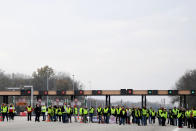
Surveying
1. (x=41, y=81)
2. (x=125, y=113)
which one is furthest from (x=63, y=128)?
(x=41, y=81)

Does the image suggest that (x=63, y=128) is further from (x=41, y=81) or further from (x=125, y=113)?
(x=41, y=81)

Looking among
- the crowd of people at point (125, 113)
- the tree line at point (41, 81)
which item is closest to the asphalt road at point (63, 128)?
the crowd of people at point (125, 113)

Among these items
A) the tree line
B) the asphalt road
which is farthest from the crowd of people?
the tree line

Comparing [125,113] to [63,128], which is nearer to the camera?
[63,128]

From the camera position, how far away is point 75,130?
22328mm

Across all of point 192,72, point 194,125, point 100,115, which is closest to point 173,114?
point 194,125

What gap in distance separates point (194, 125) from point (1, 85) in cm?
8598

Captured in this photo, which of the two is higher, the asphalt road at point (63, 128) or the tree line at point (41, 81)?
the tree line at point (41, 81)

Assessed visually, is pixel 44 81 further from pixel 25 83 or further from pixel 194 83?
pixel 194 83

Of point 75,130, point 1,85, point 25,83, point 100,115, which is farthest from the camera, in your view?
point 25,83

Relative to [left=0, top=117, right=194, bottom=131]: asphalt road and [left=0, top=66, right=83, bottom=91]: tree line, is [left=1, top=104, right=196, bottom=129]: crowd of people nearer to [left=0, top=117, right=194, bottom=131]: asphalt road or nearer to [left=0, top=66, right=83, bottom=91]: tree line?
[left=0, top=117, right=194, bottom=131]: asphalt road

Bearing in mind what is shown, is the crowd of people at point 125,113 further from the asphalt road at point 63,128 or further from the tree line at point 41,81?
the tree line at point 41,81

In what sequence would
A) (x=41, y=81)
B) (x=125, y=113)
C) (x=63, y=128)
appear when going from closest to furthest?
1. (x=63, y=128)
2. (x=125, y=113)
3. (x=41, y=81)

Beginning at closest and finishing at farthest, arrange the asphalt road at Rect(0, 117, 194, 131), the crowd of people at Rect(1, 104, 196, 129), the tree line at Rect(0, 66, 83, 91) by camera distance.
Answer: the asphalt road at Rect(0, 117, 194, 131), the crowd of people at Rect(1, 104, 196, 129), the tree line at Rect(0, 66, 83, 91)
